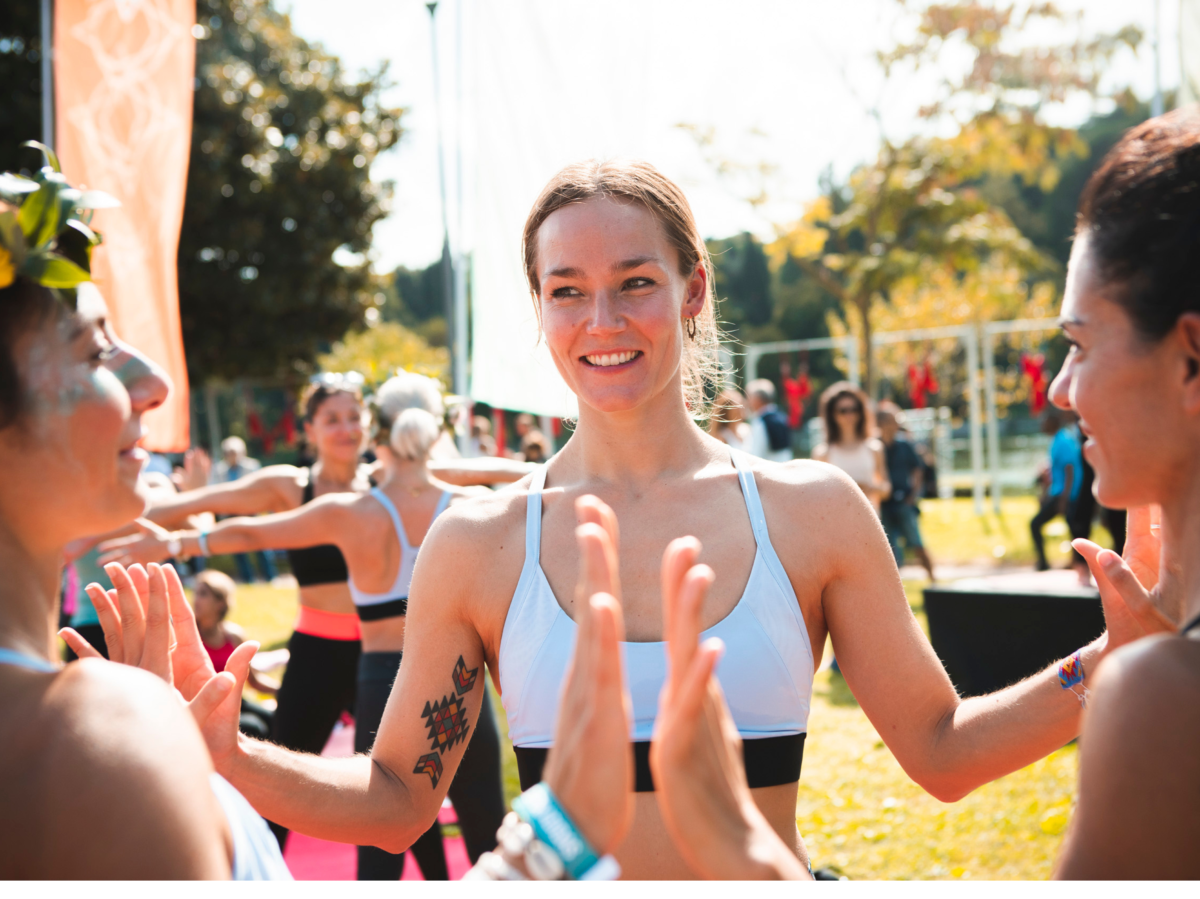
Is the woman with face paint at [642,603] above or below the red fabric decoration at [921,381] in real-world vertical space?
below

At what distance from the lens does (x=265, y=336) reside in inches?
744

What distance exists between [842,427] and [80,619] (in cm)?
632

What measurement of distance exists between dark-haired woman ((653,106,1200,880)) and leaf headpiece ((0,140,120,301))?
880mm

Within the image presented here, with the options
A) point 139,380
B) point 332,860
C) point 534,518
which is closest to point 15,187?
point 139,380

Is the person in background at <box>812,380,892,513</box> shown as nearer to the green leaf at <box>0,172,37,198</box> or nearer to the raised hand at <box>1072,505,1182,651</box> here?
the raised hand at <box>1072,505,1182,651</box>

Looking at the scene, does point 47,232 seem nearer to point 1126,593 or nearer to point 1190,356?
point 1190,356

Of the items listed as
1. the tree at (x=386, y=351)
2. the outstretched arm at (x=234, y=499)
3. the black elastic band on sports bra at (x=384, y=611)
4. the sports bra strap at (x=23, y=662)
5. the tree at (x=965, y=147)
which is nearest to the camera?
the sports bra strap at (x=23, y=662)

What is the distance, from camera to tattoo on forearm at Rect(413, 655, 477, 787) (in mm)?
1872

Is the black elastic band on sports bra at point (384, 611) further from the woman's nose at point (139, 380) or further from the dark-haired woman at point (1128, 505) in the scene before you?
the dark-haired woman at point (1128, 505)

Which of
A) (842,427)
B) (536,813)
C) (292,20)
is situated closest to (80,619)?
(536,813)

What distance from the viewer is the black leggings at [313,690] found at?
14.1ft

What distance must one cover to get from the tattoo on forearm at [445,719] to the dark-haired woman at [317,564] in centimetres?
243

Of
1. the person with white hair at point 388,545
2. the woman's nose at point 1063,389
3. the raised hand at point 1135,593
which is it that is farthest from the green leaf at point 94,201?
the person with white hair at point 388,545
